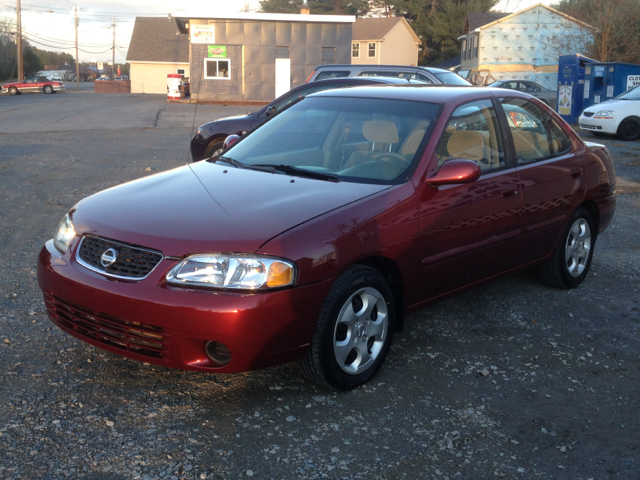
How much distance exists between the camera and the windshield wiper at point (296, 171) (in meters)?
3.98

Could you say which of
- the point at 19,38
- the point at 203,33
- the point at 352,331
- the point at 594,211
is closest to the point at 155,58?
the point at 19,38

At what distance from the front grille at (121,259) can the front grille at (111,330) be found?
22cm

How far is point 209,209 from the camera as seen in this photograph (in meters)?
3.53

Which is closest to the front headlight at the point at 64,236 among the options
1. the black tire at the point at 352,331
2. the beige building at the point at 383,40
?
the black tire at the point at 352,331

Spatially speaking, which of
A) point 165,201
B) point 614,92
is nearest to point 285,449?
point 165,201

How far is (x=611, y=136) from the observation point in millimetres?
18875

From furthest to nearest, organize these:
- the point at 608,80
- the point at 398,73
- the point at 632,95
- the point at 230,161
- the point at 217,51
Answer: the point at 217,51, the point at 608,80, the point at 632,95, the point at 398,73, the point at 230,161

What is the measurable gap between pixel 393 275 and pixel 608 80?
20.2 meters

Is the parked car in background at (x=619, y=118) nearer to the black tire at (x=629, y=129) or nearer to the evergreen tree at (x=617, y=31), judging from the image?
the black tire at (x=629, y=129)

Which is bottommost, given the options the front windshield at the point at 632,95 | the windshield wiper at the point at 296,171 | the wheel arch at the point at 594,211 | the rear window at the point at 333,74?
the wheel arch at the point at 594,211

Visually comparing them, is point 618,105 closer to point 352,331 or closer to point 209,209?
point 352,331

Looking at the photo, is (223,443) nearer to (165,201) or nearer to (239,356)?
(239,356)

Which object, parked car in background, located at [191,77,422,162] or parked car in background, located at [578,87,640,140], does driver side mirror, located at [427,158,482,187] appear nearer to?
parked car in background, located at [191,77,422,162]

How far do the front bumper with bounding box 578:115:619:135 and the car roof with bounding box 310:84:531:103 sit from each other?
14.2 meters
